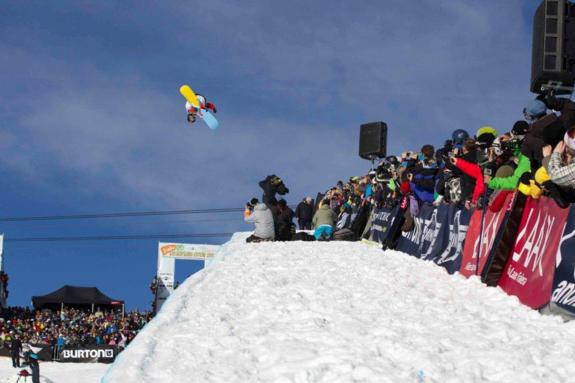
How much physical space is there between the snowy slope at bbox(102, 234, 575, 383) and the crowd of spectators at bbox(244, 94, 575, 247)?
1328mm

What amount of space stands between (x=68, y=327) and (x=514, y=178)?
Result: 1216 inches

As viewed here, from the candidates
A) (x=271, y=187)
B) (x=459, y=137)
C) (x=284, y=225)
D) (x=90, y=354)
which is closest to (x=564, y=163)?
(x=459, y=137)

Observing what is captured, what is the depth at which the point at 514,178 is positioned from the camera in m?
9.29

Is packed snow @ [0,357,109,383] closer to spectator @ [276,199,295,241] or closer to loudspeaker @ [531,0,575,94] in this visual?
spectator @ [276,199,295,241]

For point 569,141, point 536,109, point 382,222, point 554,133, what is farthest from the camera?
point 382,222

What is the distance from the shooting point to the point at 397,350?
6199 mm

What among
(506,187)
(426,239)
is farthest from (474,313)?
(426,239)

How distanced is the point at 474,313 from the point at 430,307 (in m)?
0.46

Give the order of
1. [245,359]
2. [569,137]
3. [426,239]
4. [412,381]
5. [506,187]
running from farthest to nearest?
[426,239]
[506,187]
[569,137]
[245,359]
[412,381]

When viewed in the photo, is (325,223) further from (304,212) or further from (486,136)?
(486,136)

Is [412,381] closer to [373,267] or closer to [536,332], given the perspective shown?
[536,332]

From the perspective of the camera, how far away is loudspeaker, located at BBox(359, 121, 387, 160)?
21.5 meters

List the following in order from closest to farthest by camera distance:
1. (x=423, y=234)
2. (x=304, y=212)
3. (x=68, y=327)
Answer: (x=423, y=234) → (x=304, y=212) → (x=68, y=327)

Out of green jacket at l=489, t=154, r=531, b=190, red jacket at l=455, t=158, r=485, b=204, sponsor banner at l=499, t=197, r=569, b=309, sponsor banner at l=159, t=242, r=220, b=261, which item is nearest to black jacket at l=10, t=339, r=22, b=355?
sponsor banner at l=159, t=242, r=220, b=261
